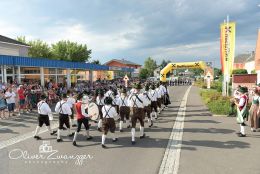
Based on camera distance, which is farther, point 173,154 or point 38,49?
point 38,49

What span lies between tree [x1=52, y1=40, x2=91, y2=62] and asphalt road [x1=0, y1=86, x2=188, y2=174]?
55.5 meters

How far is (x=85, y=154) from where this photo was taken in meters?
7.82

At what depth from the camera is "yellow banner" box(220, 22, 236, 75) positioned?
19.5 m

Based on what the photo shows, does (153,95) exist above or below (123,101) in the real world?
above

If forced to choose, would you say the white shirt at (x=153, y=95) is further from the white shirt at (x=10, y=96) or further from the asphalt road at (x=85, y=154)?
the white shirt at (x=10, y=96)

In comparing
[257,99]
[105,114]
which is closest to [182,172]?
[105,114]

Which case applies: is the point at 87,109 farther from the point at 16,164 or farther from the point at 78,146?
the point at 16,164

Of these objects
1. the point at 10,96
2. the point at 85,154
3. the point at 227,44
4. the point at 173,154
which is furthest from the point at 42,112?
the point at 227,44

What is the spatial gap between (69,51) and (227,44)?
5057 centimetres

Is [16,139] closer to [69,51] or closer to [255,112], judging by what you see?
[255,112]

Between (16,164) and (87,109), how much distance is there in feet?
10.7

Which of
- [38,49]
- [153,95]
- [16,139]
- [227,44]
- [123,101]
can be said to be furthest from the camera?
[38,49]

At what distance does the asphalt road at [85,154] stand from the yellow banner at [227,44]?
1075 centimetres

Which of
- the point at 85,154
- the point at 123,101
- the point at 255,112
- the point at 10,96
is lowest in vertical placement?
the point at 85,154
